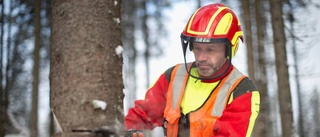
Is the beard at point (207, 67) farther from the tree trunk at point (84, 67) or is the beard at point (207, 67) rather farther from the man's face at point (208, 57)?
the tree trunk at point (84, 67)

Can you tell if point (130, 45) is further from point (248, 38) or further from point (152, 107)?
point (152, 107)

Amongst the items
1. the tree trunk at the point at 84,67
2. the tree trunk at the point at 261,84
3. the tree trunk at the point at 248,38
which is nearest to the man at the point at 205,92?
the tree trunk at the point at 84,67

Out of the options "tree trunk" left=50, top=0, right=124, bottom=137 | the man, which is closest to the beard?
the man

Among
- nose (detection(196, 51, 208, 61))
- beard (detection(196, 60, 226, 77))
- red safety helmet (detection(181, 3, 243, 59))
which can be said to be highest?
red safety helmet (detection(181, 3, 243, 59))

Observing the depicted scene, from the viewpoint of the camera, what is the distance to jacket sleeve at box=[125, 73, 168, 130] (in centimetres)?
265

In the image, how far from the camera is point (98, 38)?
1829mm

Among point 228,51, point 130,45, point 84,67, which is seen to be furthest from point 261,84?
point 130,45

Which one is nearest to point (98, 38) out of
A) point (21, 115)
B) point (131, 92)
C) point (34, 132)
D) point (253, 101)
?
point (253, 101)

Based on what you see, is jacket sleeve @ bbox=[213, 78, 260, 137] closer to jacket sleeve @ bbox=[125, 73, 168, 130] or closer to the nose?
the nose

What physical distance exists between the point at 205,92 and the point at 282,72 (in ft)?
17.0

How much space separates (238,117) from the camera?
93.6 inches

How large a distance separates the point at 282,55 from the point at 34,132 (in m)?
6.30

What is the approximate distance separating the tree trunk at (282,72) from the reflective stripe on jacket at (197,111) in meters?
4.92

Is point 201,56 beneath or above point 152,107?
above
